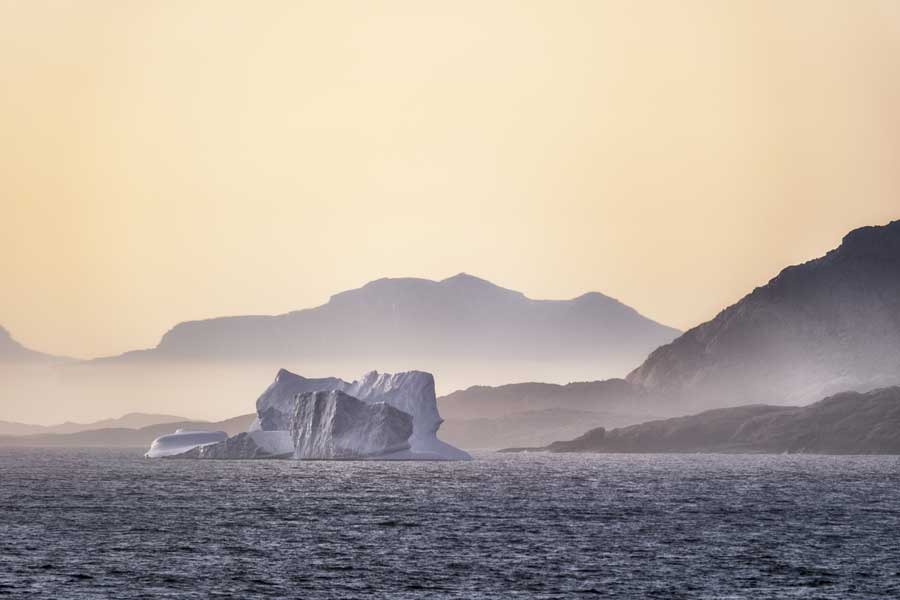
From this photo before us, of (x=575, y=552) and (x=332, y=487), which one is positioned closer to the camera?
(x=575, y=552)

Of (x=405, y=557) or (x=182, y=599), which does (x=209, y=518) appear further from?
(x=182, y=599)

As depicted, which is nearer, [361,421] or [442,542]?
[442,542]

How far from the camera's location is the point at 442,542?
78.2 m

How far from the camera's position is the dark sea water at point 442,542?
5900 cm

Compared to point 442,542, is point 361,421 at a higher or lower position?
higher

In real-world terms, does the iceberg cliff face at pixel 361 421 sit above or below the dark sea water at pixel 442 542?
above

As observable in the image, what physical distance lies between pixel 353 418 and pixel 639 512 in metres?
100

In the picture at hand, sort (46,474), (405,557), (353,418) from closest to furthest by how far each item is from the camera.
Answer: (405,557) < (46,474) < (353,418)

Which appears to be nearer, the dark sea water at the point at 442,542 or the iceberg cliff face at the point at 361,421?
the dark sea water at the point at 442,542

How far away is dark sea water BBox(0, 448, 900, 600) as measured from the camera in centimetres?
5900

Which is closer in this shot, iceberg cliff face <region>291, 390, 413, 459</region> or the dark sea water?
the dark sea water

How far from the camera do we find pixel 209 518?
313 ft

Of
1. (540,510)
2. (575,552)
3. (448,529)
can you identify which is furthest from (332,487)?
(575,552)

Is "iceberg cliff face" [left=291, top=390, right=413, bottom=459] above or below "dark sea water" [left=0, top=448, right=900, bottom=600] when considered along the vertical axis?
above
